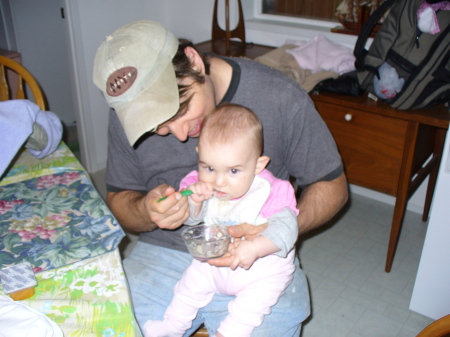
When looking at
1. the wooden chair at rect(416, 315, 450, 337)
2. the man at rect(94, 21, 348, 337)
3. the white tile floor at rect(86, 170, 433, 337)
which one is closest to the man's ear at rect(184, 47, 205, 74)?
the man at rect(94, 21, 348, 337)

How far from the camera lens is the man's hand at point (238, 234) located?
107 centimetres

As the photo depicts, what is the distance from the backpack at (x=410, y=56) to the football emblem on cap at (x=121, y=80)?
1199 millimetres

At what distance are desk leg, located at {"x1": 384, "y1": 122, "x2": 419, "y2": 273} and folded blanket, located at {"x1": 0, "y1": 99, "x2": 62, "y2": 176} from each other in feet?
4.30

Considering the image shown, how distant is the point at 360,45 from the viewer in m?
1.94

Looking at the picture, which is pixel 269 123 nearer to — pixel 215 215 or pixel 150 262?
pixel 215 215

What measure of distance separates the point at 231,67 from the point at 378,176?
106 centimetres

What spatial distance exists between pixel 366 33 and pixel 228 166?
113 centimetres

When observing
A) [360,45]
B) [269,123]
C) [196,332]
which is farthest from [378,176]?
[196,332]

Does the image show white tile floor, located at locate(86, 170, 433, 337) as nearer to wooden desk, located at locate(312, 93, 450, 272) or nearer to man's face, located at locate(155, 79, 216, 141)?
wooden desk, located at locate(312, 93, 450, 272)

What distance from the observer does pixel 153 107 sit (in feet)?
3.34

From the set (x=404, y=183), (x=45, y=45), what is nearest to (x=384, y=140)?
(x=404, y=183)

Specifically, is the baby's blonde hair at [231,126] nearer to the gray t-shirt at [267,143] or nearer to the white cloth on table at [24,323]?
the gray t-shirt at [267,143]

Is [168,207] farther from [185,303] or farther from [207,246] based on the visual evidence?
[185,303]

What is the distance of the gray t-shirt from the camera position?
1261mm
